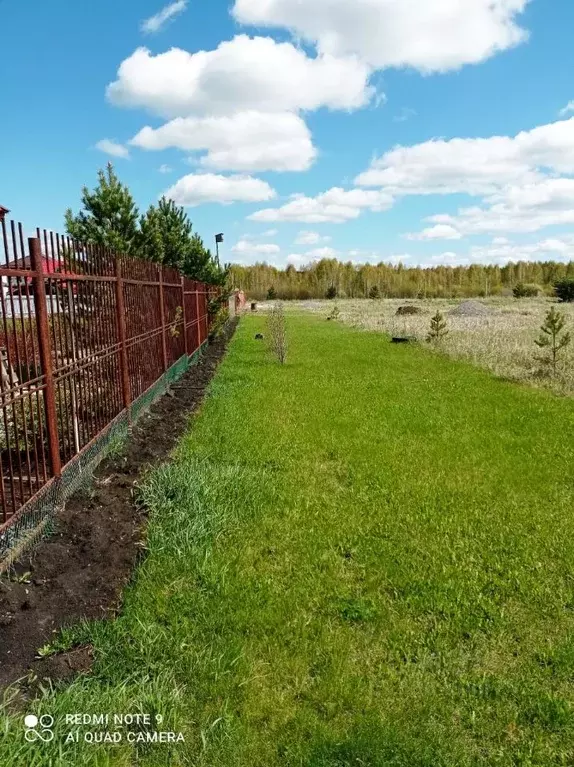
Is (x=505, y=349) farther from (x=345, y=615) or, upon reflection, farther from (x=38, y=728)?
(x=38, y=728)

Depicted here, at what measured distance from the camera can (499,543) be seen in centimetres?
455

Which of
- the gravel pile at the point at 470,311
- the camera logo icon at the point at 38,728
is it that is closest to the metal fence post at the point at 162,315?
the camera logo icon at the point at 38,728

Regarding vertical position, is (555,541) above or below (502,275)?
below

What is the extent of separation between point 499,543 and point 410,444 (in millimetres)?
2932

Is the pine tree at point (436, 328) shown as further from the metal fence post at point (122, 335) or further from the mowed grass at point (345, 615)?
the metal fence post at point (122, 335)

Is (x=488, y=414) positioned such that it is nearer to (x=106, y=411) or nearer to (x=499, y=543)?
(x=499, y=543)

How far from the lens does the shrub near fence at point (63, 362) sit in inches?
153

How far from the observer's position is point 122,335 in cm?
704

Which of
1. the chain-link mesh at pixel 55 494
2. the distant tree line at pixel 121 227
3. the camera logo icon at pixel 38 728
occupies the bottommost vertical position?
the camera logo icon at pixel 38 728

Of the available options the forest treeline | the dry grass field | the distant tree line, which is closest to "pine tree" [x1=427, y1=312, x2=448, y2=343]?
the dry grass field

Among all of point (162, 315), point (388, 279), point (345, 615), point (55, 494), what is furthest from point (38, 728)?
point (388, 279)

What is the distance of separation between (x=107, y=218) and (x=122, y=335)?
34.7 ft

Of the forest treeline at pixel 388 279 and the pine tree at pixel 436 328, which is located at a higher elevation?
the forest treeline at pixel 388 279

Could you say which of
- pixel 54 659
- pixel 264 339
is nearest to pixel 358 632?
pixel 54 659
